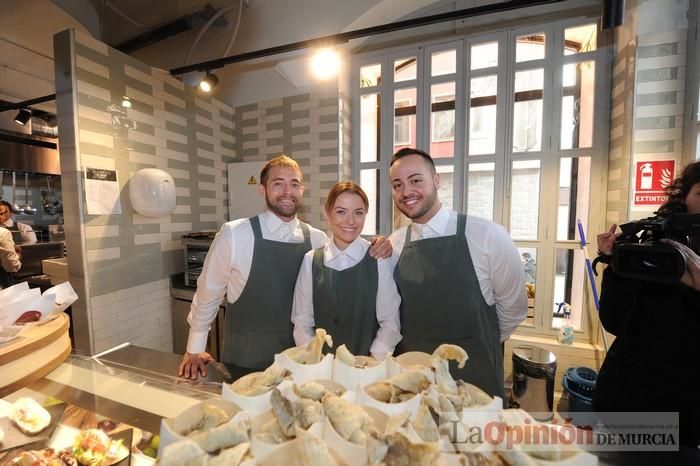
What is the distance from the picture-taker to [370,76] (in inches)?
131

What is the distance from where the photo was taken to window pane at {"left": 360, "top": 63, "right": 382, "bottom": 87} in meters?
3.30

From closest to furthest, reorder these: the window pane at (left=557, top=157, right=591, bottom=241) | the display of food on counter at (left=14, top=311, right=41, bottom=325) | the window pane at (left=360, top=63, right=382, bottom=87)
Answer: the display of food on counter at (left=14, top=311, right=41, bottom=325) → the window pane at (left=557, top=157, right=591, bottom=241) → the window pane at (left=360, top=63, right=382, bottom=87)

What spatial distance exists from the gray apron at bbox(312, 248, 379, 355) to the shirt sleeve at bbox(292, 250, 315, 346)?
0.21 ft

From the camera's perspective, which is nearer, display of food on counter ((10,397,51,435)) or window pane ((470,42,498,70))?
display of food on counter ((10,397,51,435))

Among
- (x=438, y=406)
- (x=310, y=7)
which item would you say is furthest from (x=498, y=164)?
(x=438, y=406)

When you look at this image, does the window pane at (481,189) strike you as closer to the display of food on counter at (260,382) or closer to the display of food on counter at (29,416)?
the display of food on counter at (260,382)

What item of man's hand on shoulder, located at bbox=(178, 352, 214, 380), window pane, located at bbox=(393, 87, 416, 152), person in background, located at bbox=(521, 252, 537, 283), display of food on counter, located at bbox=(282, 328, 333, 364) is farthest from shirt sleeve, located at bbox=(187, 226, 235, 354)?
person in background, located at bbox=(521, 252, 537, 283)

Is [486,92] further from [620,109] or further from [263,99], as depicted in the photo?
[263,99]

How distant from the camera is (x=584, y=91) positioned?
269cm

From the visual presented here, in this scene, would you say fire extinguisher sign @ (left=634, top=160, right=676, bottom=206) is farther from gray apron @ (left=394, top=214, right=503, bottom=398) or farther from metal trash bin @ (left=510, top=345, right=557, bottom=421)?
gray apron @ (left=394, top=214, right=503, bottom=398)

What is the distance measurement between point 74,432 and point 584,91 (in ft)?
12.5

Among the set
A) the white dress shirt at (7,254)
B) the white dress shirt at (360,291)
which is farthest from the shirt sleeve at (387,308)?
the white dress shirt at (7,254)

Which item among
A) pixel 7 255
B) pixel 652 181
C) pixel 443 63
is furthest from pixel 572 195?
pixel 7 255

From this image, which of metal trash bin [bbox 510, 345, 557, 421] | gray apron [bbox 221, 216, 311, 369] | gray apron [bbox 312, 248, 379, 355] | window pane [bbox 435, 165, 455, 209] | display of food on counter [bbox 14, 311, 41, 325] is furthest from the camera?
window pane [bbox 435, 165, 455, 209]
